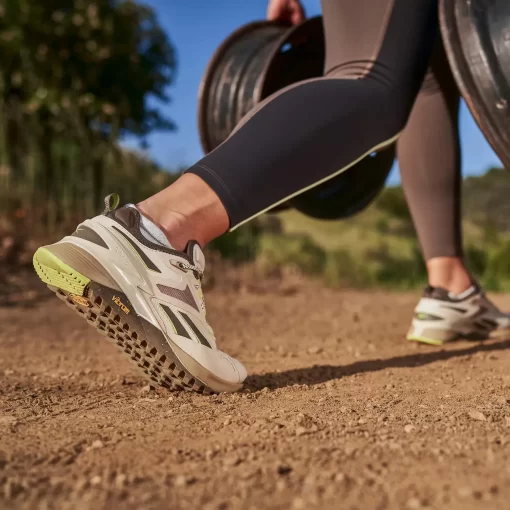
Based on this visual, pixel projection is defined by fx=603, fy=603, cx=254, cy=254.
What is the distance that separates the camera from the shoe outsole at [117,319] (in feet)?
3.64

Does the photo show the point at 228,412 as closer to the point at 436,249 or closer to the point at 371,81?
the point at 371,81

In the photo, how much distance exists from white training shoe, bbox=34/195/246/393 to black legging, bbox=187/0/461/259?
0.54 ft

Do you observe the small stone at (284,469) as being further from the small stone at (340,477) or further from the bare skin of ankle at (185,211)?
the bare skin of ankle at (185,211)

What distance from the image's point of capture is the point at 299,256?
5.15m

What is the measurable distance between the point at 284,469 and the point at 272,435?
0.13 m

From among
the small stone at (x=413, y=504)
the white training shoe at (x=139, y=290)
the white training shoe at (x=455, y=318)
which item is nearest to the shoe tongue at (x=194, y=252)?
the white training shoe at (x=139, y=290)

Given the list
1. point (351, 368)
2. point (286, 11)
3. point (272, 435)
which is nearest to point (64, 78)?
point (286, 11)

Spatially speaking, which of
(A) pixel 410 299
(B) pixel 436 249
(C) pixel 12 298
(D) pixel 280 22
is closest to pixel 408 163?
(B) pixel 436 249

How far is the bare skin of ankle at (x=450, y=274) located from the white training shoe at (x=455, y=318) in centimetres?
2

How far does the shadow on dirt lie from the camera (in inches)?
53.4

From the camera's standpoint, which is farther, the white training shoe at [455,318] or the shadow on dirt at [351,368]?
the white training shoe at [455,318]

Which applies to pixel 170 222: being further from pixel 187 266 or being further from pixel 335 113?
pixel 335 113

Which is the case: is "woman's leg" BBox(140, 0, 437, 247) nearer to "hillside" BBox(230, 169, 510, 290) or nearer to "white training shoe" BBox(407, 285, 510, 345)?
"white training shoe" BBox(407, 285, 510, 345)

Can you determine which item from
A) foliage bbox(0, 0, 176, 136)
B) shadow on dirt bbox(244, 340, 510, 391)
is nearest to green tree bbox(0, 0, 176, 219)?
foliage bbox(0, 0, 176, 136)
